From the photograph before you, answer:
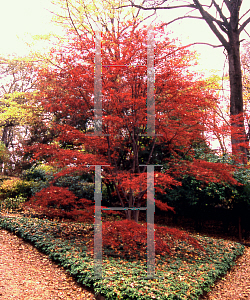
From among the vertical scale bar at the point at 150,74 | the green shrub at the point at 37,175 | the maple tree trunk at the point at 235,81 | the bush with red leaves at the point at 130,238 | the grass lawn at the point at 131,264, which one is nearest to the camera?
the grass lawn at the point at 131,264

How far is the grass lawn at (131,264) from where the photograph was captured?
3.52 meters

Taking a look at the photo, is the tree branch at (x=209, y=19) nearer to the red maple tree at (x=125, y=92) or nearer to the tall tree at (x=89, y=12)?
the tall tree at (x=89, y=12)

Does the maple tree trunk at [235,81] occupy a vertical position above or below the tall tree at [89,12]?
below

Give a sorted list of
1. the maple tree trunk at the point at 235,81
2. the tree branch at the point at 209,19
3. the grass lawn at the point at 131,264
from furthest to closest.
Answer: the tree branch at the point at 209,19
the maple tree trunk at the point at 235,81
the grass lawn at the point at 131,264

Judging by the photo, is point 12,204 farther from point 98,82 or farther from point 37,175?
point 98,82

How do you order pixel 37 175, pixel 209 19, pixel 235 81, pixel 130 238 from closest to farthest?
pixel 130 238, pixel 235 81, pixel 209 19, pixel 37 175

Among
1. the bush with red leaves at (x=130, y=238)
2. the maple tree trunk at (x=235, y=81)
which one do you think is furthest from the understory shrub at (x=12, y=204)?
the maple tree trunk at (x=235, y=81)

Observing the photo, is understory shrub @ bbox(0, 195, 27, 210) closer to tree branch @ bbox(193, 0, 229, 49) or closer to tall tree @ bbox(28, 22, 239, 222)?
tall tree @ bbox(28, 22, 239, 222)

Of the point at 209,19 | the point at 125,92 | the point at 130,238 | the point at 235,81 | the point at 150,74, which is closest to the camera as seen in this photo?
the point at 130,238

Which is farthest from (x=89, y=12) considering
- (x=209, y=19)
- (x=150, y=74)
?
(x=150, y=74)

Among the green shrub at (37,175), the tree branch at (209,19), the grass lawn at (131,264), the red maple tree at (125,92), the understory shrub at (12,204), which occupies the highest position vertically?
the tree branch at (209,19)

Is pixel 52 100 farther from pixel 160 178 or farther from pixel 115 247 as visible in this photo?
pixel 115 247

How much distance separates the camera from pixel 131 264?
4.34 meters

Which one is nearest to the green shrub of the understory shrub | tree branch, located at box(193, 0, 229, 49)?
the understory shrub
